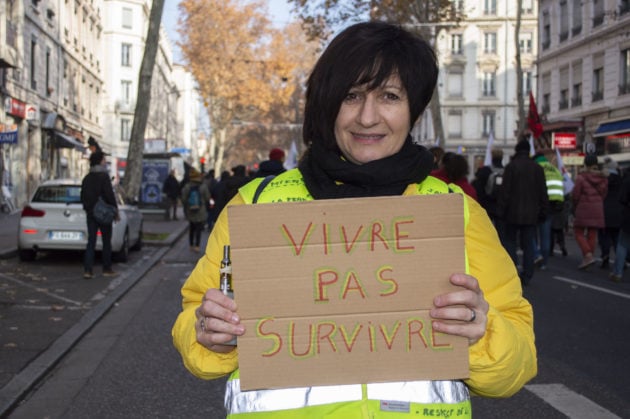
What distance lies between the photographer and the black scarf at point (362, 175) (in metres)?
1.89

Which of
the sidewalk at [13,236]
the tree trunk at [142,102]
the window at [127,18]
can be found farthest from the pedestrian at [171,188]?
the window at [127,18]

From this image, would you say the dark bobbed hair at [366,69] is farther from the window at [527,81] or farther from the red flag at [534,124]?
the window at [527,81]

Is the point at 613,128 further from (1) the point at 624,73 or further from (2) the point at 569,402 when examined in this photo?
(2) the point at 569,402

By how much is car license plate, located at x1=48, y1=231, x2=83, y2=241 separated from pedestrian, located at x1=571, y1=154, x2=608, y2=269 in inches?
321

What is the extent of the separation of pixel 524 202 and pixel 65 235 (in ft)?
24.0

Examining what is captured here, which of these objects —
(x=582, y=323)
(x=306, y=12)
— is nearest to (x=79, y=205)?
(x=582, y=323)

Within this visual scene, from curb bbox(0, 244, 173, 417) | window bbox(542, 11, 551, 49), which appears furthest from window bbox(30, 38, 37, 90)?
window bbox(542, 11, 551, 49)

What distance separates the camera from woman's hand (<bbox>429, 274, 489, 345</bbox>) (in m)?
1.68

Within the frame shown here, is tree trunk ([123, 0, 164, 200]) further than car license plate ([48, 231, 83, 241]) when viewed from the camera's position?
Yes

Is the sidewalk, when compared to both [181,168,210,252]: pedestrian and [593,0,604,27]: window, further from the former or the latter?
[593,0,604,27]: window

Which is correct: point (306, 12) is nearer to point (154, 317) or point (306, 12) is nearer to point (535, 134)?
point (535, 134)

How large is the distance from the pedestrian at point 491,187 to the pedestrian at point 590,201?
1402 millimetres

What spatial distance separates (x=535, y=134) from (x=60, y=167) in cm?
2301

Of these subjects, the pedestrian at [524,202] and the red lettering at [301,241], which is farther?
the pedestrian at [524,202]
